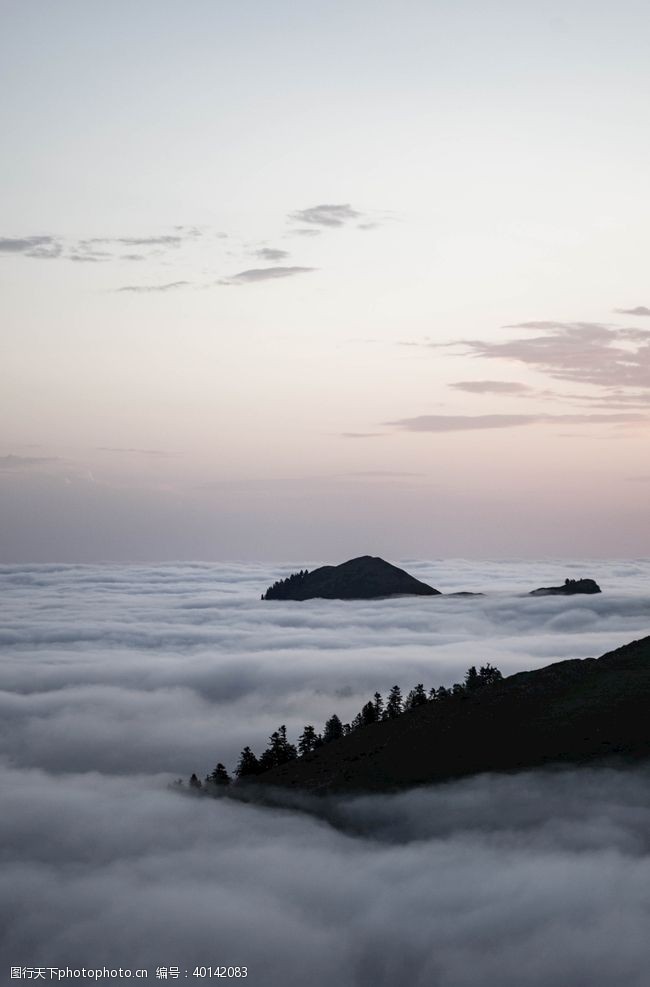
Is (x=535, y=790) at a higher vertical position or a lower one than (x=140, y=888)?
higher

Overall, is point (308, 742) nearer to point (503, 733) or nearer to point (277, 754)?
point (277, 754)

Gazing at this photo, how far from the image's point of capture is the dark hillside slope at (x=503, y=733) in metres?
149

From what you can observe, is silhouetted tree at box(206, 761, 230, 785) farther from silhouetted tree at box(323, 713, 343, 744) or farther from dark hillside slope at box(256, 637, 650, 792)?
silhouetted tree at box(323, 713, 343, 744)

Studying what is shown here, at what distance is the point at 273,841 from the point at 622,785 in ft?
169

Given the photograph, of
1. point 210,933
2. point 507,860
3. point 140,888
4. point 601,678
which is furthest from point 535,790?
point 140,888

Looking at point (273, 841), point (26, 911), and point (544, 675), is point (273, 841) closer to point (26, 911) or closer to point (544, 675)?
point (26, 911)

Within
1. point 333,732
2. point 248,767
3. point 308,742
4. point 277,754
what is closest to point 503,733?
point 333,732

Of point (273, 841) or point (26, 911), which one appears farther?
point (26, 911)

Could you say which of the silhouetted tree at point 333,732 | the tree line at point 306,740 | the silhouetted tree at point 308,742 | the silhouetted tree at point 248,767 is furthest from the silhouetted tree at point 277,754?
the silhouetted tree at point 333,732

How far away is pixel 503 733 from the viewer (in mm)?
159125

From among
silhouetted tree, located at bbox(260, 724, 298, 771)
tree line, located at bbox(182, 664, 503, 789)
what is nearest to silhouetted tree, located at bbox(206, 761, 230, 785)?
tree line, located at bbox(182, 664, 503, 789)

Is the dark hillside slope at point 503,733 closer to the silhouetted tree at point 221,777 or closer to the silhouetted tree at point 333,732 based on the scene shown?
the silhouetted tree at point 333,732

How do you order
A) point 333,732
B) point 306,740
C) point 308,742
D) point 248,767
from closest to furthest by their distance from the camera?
point 248,767 → point 308,742 → point 306,740 → point 333,732

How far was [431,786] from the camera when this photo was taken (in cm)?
14812
